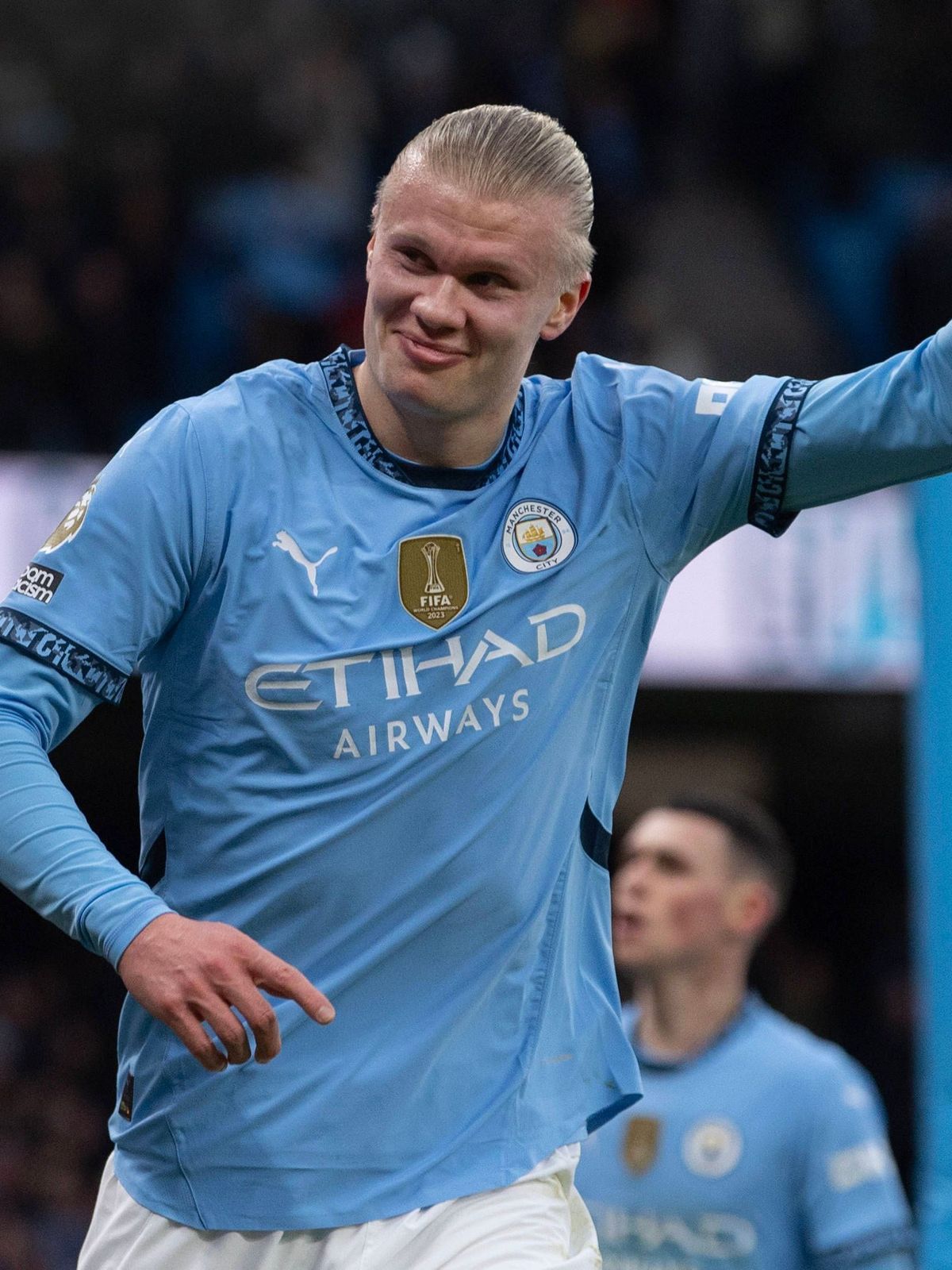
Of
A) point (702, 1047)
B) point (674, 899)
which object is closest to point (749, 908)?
point (674, 899)

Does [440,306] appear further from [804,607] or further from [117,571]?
[804,607]

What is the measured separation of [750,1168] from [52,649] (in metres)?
2.83

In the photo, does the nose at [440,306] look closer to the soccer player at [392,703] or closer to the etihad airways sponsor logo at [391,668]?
the soccer player at [392,703]

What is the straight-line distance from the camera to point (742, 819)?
539 centimetres

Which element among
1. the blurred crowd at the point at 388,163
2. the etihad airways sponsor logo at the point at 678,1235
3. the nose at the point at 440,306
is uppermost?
the blurred crowd at the point at 388,163

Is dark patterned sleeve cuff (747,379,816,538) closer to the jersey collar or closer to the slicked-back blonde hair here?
the slicked-back blonde hair

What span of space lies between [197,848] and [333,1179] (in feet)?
1.45

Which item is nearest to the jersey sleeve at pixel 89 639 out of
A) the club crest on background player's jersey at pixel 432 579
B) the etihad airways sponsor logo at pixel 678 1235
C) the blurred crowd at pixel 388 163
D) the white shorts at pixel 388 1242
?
the club crest on background player's jersey at pixel 432 579

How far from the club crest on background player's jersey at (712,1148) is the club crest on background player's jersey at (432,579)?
256 cm

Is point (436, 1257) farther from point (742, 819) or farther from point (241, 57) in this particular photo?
point (241, 57)

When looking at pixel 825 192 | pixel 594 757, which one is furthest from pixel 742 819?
pixel 825 192

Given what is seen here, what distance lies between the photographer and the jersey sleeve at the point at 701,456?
8.47 ft

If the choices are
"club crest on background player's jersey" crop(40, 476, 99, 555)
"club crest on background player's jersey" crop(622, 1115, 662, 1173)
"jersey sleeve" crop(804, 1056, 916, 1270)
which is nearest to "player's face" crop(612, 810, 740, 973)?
"club crest on background player's jersey" crop(622, 1115, 662, 1173)

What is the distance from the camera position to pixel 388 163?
32.6ft
